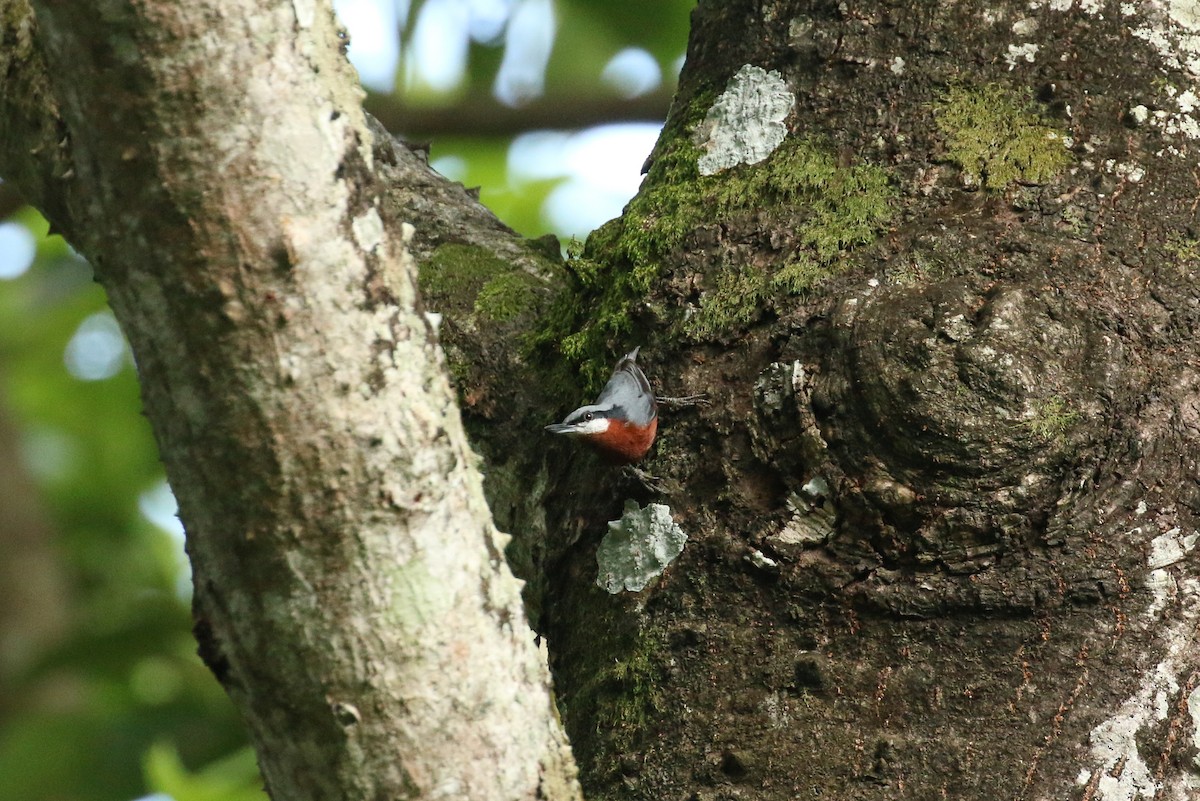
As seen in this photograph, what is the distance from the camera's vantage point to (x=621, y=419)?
2.04 m

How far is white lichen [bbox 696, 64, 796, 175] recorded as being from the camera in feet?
7.00

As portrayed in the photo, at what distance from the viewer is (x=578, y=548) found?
1.96 m

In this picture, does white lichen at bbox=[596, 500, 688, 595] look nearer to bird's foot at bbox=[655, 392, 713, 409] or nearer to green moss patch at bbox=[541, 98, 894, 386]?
bird's foot at bbox=[655, 392, 713, 409]

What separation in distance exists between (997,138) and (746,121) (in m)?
0.46

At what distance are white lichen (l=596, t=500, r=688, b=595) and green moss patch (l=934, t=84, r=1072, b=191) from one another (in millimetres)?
815

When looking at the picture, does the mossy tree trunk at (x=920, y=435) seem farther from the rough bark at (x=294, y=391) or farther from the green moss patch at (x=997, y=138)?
the rough bark at (x=294, y=391)

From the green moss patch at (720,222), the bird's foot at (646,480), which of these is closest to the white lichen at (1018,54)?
the green moss patch at (720,222)

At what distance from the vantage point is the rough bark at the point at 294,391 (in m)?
1.09

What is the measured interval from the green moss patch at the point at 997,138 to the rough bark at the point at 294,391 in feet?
3.83

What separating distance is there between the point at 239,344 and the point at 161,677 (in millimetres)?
3233

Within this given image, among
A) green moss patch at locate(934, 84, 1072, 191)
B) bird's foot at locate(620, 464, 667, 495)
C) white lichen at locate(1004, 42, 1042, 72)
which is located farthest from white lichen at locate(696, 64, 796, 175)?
bird's foot at locate(620, 464, 667, 495)

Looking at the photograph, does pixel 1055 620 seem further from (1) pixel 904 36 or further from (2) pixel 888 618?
(1) pixel 904 36

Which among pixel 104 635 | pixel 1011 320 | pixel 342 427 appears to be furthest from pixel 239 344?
pixel 104 635

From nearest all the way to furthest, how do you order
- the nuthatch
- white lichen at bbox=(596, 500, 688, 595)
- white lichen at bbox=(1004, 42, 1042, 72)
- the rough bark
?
the rough bark, white lichen at bbox=(596, 500, 688, 595), the nuthatch, white lichen at bbox=(1004, 42, 1042, 72)
